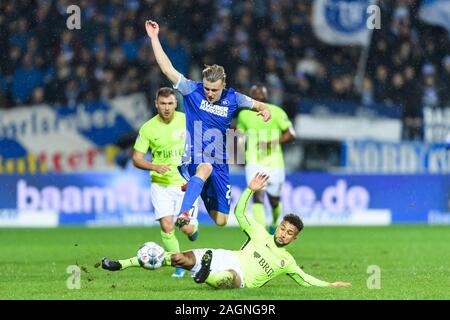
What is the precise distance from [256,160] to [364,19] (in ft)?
29.0

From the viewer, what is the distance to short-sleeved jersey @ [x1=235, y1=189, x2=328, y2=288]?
35.2ft

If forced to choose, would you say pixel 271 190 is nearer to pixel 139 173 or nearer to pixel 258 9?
pixel 139 173

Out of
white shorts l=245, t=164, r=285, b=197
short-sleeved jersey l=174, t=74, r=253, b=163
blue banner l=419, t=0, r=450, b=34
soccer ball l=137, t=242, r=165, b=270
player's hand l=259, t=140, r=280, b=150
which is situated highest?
blue banner l=419, t=0, r=450, b=34

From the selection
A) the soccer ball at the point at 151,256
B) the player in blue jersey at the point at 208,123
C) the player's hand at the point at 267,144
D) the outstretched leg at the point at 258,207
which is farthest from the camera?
the player's hand at the point at 267,144

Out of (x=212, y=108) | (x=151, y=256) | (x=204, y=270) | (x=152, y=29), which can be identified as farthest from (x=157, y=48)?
(x=204, y=270)

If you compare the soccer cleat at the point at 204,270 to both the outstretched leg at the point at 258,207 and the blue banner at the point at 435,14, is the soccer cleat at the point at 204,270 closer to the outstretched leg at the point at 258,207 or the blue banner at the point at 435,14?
the outstretched leg at the point at 258,207

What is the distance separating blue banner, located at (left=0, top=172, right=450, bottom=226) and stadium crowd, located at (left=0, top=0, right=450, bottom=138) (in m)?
1.71

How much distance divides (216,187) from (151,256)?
2.23 metres

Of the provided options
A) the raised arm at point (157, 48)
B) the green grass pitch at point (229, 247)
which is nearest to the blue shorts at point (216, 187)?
the green grass pitch at point (229, 247)

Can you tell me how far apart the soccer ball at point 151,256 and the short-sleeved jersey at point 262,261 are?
2.64 ft

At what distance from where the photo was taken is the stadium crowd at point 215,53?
23.6m

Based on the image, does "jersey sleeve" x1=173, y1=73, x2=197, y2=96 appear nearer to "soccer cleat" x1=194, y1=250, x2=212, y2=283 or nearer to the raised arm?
the raised arm

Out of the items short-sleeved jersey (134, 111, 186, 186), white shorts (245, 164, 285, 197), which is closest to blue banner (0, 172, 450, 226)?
white shorts (245, 164, 285, 197)
